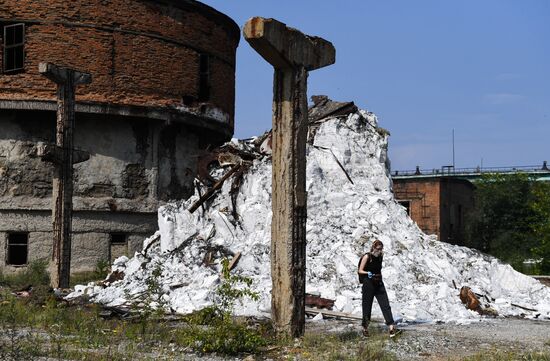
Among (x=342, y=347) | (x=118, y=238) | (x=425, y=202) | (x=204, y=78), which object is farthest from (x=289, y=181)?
(x=425, y=202)

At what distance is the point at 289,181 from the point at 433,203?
30745mm

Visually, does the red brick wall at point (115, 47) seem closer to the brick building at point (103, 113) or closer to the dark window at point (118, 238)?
the brick building at point (103, 113)

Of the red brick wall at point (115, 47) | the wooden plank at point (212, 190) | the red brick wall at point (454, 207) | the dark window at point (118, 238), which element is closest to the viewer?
the wooden plank at point (212, 190)

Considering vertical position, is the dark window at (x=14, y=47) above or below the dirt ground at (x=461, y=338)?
above

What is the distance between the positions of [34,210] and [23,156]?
1403 millimetres

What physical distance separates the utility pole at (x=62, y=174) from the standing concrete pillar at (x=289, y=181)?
21.4 feet

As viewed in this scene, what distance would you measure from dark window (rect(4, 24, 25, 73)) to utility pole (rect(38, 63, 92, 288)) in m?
4.37

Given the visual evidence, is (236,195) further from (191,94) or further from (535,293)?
(535,293)

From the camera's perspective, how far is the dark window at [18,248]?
1877cm

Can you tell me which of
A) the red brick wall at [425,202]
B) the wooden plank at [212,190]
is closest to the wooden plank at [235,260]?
the wooden plank at [212,190]

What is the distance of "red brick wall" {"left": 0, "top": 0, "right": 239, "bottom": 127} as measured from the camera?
60.5 ft

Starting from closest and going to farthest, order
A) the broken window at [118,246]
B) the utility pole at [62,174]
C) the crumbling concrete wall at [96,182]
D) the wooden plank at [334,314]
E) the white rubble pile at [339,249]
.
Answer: the wooden plank at [334,314], the white rubble pile at [339,249], the utility pole at [62,174], the crumbling concrete wall at [96,182], the broken window at [118,246]

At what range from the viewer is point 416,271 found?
14609 millimetres

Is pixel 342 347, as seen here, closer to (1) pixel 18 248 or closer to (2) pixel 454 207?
(1) pixel 18 248
